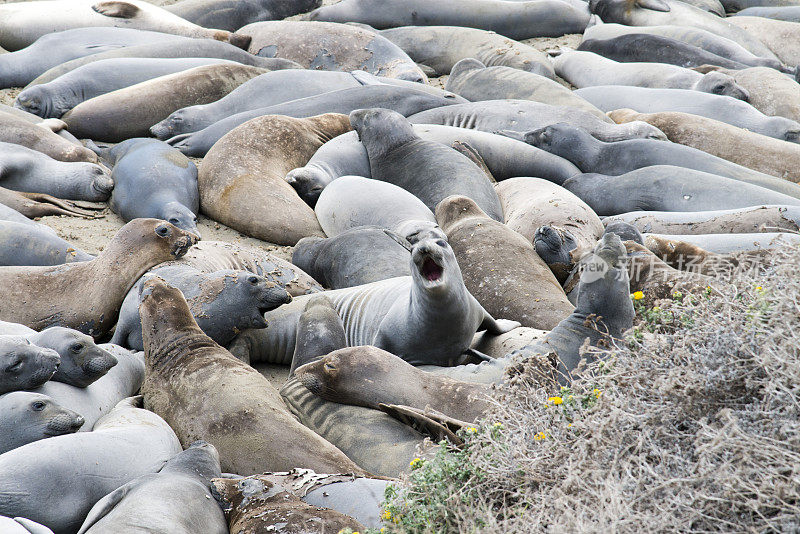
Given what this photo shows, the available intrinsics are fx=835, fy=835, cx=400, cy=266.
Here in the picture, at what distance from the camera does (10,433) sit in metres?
3.48

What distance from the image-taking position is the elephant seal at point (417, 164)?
667cm

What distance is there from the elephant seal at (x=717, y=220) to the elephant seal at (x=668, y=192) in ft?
0.82

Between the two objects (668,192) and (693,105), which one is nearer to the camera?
(668,192)

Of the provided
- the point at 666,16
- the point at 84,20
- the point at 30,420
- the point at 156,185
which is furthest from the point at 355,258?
the point at 666,16

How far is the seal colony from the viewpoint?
3.51m

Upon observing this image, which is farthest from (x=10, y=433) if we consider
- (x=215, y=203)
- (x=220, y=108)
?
(x=220, y=108)

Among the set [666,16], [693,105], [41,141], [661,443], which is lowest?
[41,141]

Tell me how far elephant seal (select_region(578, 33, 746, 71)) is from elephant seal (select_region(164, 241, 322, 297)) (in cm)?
581

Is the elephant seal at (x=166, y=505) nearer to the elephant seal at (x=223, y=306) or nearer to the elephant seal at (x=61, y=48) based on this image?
the elephant seal at (x=223, y=306)

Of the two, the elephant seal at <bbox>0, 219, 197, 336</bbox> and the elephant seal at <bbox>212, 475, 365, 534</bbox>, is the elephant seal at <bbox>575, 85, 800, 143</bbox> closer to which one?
the elephant seal at <bbox>0, 219, 197, 336</bbox>

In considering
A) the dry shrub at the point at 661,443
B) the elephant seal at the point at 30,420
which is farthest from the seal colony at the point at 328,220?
the dry shrub at the point at 661,443

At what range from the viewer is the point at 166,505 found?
292 centimetres

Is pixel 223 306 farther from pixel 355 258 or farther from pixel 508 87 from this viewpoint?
pixel 508 87

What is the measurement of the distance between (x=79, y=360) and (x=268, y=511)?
1.57 metres
